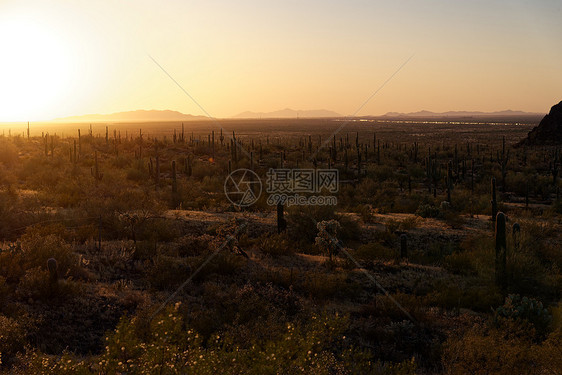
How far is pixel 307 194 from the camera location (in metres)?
21.0

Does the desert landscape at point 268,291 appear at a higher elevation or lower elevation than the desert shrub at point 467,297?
higher

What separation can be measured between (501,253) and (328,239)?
5.42 m

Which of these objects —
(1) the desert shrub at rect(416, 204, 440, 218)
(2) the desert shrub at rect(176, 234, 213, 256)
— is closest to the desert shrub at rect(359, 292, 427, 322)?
(2) the desert shrub at rect(176, 234, 213, 256)

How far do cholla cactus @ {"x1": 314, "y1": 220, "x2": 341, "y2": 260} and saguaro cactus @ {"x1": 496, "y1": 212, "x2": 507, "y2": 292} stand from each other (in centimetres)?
497

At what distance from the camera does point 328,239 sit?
47.2 ft

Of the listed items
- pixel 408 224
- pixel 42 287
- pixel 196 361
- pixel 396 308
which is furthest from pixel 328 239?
pixel 196 361

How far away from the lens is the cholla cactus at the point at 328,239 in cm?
1427

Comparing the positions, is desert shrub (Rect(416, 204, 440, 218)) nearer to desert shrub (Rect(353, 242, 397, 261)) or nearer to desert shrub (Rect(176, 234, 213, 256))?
desert shrub (Rect(353, 242, 397, 261))

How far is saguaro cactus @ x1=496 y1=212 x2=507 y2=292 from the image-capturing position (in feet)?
36.6

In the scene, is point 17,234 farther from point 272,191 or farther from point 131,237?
point 272,191

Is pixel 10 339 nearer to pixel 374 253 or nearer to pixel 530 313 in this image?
pixel 530 313

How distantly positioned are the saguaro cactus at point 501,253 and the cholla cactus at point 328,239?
4.97 metres

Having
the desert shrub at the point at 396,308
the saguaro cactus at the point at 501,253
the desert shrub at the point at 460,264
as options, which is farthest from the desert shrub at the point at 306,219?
the saguaro cactus at the point at 501,253

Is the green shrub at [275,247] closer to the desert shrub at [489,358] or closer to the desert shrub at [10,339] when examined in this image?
the desert shrub at [489,358]
